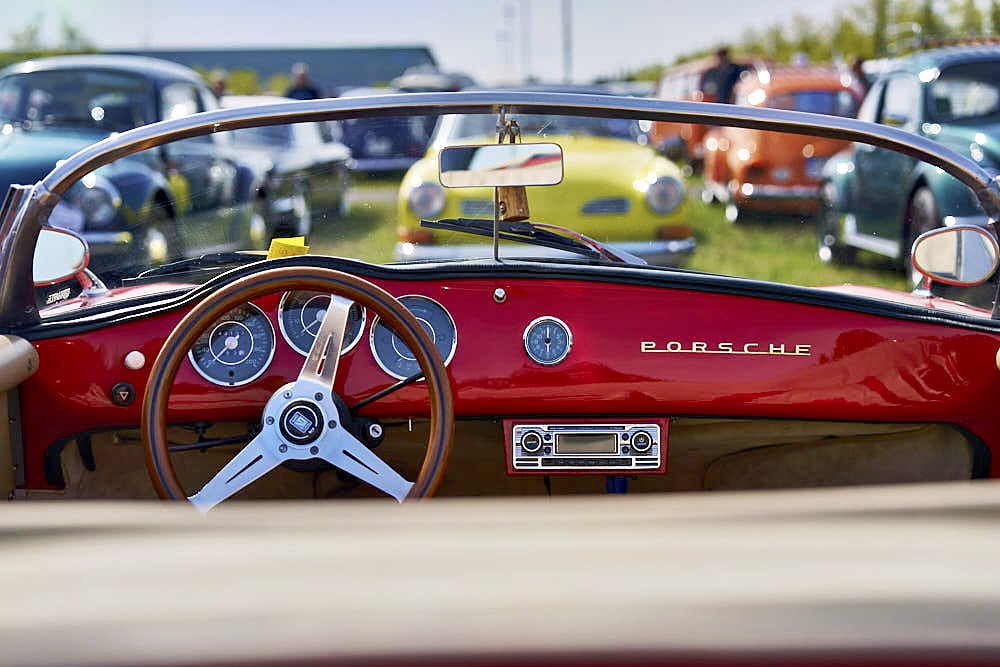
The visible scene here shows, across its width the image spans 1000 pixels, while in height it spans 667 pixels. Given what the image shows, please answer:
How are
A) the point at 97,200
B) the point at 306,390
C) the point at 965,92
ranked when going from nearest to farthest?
the point at 306,390 < the point at 97,200 < the point at 965,92

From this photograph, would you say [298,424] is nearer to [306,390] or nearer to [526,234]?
[306,390]

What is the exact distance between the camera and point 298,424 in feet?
8.18

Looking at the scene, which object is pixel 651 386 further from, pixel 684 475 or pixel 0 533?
pixel 0 533

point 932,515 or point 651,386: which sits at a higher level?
point 932,515

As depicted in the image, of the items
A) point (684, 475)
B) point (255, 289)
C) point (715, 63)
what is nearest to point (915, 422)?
point (684, 475)

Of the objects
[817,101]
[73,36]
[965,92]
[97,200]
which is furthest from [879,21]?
[97,200]

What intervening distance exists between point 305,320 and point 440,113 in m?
0.61

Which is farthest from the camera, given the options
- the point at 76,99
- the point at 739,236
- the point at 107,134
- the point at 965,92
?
the point at 76,99

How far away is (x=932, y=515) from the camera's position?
1.01 meters

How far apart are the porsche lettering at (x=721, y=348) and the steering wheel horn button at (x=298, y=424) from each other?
0.83 metres

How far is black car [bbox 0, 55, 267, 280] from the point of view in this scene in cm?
597

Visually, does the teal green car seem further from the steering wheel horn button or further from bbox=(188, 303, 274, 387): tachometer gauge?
the steering wheel horn button

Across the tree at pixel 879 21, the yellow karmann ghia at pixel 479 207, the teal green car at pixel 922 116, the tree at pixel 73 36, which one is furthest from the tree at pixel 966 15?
the tree at pixel 73 36

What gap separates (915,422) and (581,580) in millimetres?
2098
